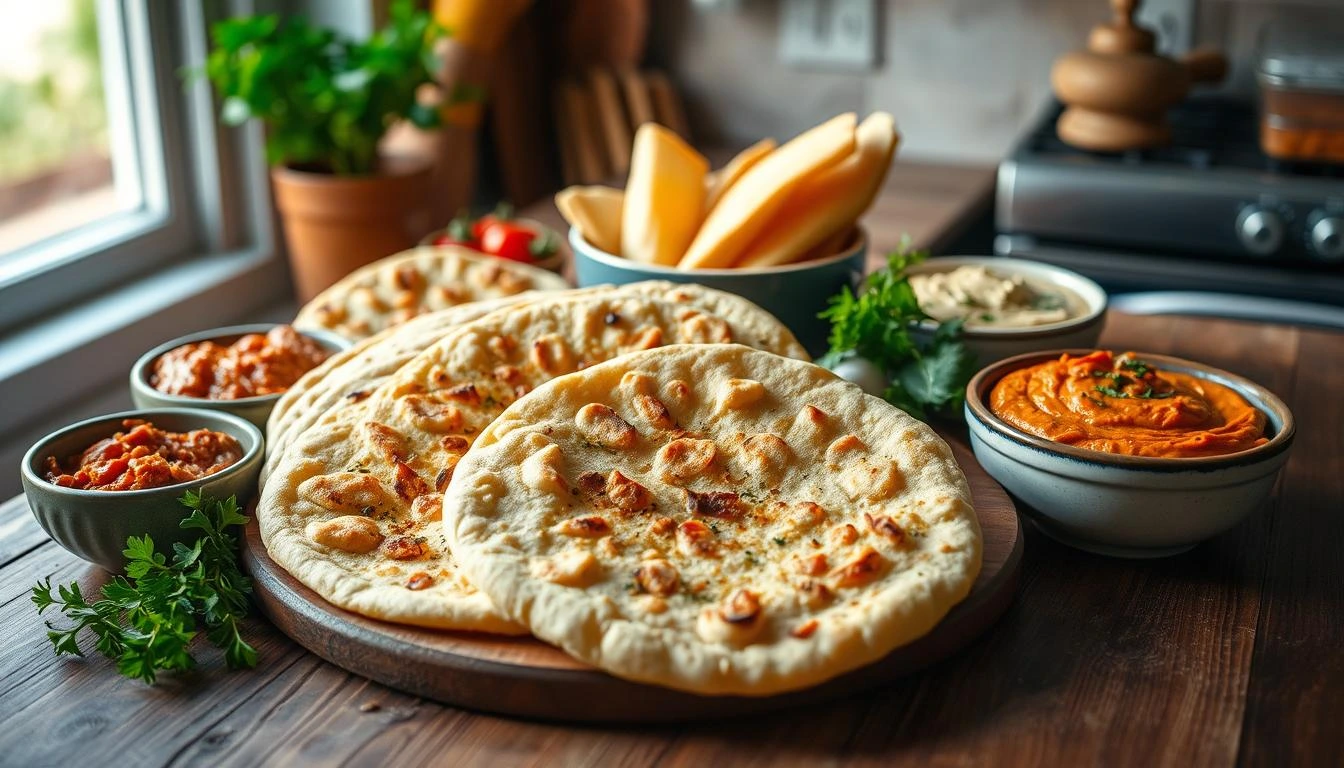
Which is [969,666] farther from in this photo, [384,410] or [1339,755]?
[384,410]

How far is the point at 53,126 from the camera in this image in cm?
288

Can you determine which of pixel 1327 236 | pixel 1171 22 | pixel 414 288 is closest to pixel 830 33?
pixel 1171 22

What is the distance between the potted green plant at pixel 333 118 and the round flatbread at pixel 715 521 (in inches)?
47.2

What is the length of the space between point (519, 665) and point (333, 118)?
1598 millimetres

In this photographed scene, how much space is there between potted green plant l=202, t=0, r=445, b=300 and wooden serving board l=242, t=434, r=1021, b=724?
1317 millimetres

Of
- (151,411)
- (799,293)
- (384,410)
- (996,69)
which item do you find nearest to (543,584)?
(384,410)

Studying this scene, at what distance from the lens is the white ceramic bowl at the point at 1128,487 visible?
1.22 meters

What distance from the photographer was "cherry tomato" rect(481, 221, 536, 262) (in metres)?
2.12

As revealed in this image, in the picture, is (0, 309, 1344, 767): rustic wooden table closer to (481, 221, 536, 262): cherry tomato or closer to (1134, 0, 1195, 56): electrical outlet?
(481, 221, 536, 262): cherry tomato

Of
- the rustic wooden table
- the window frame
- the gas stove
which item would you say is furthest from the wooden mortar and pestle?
the window frame

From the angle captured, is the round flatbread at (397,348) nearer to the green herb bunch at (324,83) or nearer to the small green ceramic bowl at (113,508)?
the small green ceramic bowl at (113,508)

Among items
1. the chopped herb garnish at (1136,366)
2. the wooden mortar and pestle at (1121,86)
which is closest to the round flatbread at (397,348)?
the chopped herb garnish at (1136,366)

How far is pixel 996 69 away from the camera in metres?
3.23

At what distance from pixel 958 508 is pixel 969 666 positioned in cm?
15
